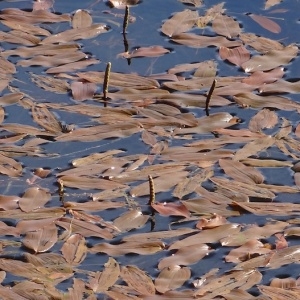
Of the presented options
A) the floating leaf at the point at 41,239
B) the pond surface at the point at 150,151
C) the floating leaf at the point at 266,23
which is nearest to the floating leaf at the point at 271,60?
the pond surface at the point at 150,151

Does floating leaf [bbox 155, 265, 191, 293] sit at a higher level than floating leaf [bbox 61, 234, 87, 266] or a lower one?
higher

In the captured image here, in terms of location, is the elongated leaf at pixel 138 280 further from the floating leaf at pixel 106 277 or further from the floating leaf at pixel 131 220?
the floating leaf at pixel 131 220

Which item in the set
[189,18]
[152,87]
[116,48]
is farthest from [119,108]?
[189,18]

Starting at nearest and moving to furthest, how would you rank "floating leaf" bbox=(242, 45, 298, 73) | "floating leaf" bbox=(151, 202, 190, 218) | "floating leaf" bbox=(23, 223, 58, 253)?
"floating leaf" bbox=(23, 223, 58, 253) → "floating leaf" bbox=(151, 202, 190, 218) → "floating leaf" bbox=(242, 45, 298, 73)

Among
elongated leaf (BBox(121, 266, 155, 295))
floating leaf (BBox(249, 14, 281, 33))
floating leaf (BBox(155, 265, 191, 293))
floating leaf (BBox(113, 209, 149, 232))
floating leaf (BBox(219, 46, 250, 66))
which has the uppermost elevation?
floating leaf (BBox(249, 14, 281, 33))

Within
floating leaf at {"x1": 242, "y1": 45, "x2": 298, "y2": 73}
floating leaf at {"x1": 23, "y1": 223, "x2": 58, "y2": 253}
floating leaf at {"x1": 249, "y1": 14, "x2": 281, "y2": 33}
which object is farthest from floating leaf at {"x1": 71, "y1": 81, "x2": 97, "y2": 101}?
floating leaf at {"x1": 249, "y1": 14, "x2": 281, "y2": 33}

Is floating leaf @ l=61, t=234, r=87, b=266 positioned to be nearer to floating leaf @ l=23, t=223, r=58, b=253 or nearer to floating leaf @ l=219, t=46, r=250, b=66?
floating leaf @ l=23, t=223, r=58, b=253

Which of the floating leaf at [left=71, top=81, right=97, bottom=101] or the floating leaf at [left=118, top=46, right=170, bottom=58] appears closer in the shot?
the floating leaf at [left=71, top=81, right=97, bottom=101]

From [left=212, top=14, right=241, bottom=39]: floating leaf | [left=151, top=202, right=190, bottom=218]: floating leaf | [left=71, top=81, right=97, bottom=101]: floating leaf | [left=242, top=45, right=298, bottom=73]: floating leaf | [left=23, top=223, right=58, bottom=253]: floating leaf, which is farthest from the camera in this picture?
[left=212, top=14, right=241, bottom=39]: floating leaf

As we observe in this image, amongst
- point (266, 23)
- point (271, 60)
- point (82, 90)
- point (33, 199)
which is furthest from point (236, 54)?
point (33, 199)
